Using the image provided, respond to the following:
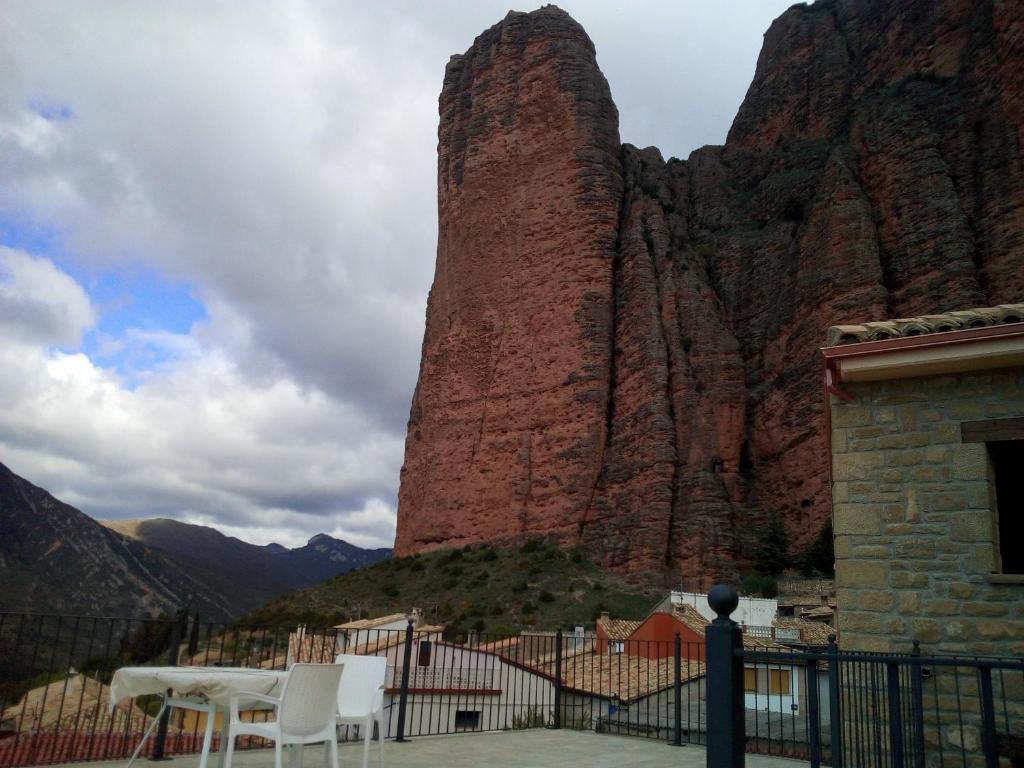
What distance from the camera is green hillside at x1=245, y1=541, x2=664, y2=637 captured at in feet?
109

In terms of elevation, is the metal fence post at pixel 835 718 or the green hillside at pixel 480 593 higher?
the green hillside at pixel 480 593

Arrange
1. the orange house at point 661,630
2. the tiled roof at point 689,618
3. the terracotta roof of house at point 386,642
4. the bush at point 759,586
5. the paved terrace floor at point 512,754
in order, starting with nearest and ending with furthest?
the paved terrace floor at point 512,754 < the terracotta roof of house at point 386,642 < the orange house at point 661,630 < the tiled roof at point 689,618 < the bush at point 759,586

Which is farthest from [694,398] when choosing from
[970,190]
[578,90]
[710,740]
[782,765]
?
[710,740]

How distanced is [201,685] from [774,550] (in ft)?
114

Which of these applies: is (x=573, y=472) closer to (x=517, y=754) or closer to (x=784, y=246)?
(x=784, y=246)

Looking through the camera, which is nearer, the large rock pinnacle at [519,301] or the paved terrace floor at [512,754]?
the paved terrace floor at [512,754]

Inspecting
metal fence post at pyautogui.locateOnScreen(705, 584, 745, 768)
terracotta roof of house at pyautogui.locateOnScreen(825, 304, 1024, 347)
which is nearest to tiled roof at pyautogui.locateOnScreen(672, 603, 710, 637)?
terracotta roof of house at pyautogui.locateOnScreen(825, 304, 1024, 347)

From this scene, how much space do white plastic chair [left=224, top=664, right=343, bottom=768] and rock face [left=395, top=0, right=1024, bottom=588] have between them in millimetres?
31607

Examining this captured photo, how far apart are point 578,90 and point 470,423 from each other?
20.3 meters

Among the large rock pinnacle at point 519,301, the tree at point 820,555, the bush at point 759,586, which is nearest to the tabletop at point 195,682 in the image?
the bush at point 759,586

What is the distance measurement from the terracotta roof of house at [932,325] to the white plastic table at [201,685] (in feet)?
18.2

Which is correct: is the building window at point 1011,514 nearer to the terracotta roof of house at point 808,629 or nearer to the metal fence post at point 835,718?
the metal fence post at point 835,718

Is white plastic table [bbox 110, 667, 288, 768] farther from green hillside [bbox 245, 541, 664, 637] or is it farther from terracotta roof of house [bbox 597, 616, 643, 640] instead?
green hillside [bbox 245, 541, 664, 637]

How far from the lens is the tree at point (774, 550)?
1409 inches
